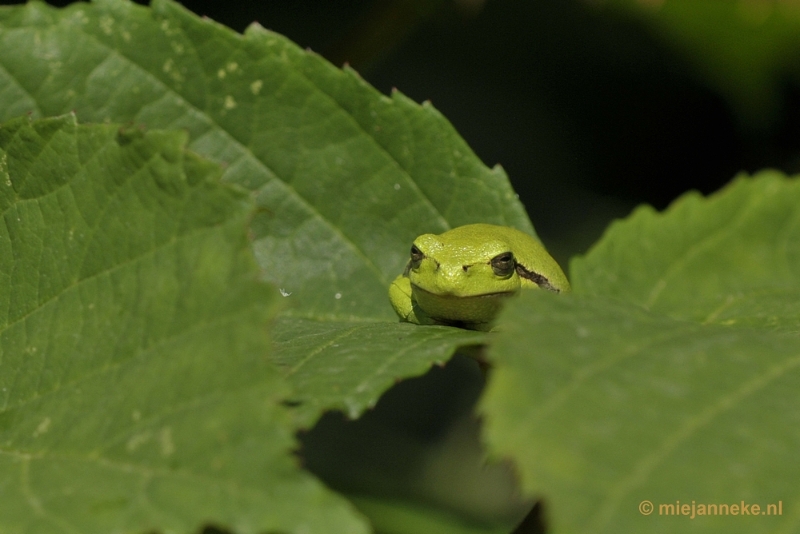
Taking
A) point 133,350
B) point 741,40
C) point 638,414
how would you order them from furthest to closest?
1. point 741,40
2. point 133,350
3. point 638,414

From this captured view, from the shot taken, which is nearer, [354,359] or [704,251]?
[354,359]

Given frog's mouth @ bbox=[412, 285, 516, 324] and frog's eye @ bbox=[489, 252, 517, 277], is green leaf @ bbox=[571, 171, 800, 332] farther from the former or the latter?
frog's mouth @ bbox=[412, 285, 516, 324]

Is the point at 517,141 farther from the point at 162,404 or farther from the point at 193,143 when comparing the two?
the point at 162,404

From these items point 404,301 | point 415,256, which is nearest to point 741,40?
point 415,256

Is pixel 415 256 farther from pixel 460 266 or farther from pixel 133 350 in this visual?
pixel 133 350

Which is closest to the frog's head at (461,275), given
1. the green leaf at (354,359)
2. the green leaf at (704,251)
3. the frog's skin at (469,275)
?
the frog's skin at (469,275)

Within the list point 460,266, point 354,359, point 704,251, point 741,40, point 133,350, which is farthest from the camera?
point 741,40

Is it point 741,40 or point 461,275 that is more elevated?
point 741,40

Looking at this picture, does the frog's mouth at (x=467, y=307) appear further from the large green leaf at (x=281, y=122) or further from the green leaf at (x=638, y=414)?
the green leaf at (x=638, y=414)
